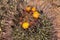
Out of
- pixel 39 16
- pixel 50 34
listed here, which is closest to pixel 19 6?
pixel 39 16

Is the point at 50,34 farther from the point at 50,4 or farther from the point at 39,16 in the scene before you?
the point at 50,4

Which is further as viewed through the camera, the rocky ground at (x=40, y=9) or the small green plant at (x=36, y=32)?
the rocky ground at (x=40, y=9)

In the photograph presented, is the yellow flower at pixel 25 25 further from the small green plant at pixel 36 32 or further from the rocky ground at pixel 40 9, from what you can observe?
the rocky ground at pixel 40 9

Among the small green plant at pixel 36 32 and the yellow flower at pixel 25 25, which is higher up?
the yellow flower at pixel 25 25

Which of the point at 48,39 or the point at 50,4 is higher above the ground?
the point at 50,4

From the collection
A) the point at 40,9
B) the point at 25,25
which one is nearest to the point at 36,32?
the point at 25,25

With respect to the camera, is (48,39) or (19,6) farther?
(19,6)

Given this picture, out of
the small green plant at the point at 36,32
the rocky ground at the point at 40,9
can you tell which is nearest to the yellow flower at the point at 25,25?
the small green plant at the point at 36,32

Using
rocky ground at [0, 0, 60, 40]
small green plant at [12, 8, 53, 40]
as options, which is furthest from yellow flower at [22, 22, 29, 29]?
rocky ground at [0, 0, 60, 40]

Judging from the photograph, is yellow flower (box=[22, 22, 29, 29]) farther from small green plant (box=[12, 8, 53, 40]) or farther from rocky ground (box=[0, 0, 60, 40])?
rocky ground (box=[0, 0, 60, 40])

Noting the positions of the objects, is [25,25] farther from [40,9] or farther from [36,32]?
[40,9]

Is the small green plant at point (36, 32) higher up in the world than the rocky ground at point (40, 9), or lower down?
lower down
